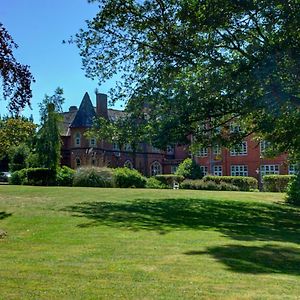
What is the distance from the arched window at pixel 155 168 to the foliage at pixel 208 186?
3059 cm

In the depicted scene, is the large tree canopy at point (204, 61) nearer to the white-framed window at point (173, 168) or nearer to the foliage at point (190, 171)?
the foliage at point (190, 171)

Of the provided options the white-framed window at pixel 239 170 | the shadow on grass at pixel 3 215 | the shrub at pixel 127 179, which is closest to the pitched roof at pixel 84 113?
the white-framed window at pixel 239 170

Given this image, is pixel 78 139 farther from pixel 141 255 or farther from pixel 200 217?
pixel 141 255

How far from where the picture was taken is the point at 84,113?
67.2 meters

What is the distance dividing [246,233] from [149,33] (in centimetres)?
922

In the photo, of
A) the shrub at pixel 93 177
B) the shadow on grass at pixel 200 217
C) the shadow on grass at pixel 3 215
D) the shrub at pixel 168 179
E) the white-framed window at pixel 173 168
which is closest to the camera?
the shadow on grass at pixel 200 217

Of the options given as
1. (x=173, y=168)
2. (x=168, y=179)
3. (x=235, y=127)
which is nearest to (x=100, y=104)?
(x=173, y=168)

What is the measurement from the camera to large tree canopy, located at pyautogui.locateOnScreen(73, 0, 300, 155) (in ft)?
49.3

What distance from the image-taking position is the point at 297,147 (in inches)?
928

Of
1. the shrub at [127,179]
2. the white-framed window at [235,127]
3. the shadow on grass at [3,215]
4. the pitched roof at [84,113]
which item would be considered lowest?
the shadow on grass at [3,215]

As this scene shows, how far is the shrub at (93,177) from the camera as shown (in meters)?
36.2

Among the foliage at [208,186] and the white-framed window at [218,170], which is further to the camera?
the white-framed window at [218,170]

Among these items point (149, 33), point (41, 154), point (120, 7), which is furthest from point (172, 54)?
point (41, 154)

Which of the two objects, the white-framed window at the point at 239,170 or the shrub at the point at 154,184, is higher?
the white-framed window at the point at 239,170
